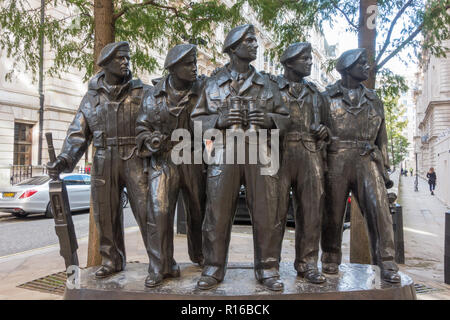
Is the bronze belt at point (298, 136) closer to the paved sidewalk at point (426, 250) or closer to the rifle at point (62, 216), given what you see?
the rifle at point (62, 216)

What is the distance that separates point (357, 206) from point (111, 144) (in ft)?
11.6

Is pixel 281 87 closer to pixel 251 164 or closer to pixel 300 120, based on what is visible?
pixel 300 120

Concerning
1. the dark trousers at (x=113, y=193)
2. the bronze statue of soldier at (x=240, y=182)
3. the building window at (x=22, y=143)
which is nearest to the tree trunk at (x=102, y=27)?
the dark trousers at (x=113, y=193)

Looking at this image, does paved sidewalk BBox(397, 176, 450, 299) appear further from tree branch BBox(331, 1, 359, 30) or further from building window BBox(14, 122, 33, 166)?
building window BBox(14, 122, 33, 166)

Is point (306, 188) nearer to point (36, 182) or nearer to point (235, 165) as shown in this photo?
point (235, 165)

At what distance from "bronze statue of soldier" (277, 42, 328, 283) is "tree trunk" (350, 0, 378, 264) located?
226cm

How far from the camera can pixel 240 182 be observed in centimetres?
345

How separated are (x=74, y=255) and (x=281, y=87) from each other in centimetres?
245

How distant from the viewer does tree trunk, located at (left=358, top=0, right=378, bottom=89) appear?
589cm

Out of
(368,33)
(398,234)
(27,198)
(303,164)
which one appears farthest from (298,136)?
(27,198)

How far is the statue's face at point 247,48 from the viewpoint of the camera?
3.46m

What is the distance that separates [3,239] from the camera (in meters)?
9.12
